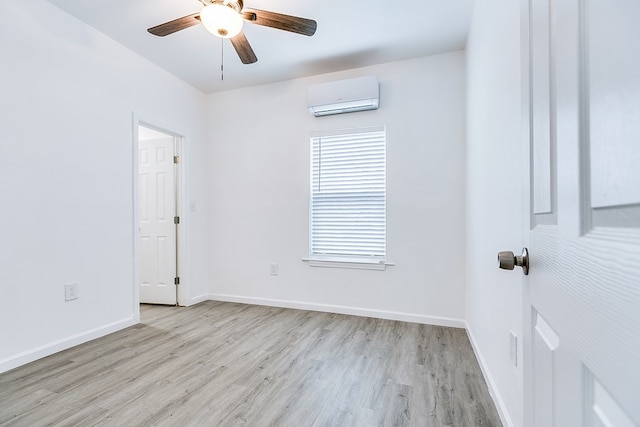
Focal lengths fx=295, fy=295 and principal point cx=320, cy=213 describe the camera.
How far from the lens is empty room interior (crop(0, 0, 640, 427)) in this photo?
480 millimetres

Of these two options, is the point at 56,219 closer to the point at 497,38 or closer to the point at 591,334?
the point at 591,334

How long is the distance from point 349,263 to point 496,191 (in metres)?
1.86

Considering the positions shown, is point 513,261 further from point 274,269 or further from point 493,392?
point 274,269

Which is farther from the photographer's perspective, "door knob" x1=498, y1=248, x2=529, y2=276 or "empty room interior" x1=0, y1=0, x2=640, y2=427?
"door knob" x1=498, y1=248, x2=529, y2=276

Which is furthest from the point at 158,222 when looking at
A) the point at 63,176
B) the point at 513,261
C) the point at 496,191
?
the point at 513,261

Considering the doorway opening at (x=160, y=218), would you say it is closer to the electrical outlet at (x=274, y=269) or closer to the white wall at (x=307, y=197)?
the white wall at (x=307, y=197)

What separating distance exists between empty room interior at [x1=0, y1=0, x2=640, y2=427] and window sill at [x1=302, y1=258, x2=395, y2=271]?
4cm

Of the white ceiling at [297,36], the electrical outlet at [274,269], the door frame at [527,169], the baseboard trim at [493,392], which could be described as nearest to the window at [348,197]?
the electrical outlet at [274,269]

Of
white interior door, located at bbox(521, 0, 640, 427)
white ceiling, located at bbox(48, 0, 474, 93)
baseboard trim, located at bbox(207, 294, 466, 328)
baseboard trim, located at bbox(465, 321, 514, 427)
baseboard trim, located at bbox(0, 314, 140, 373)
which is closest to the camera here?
white interior door, located at bbox(521, 0, 640, 427)

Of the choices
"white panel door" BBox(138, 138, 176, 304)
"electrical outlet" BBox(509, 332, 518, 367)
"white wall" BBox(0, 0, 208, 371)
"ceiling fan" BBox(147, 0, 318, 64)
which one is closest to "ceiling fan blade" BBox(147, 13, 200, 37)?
"ceiling fan" BBox(147, 0, 318, 64)

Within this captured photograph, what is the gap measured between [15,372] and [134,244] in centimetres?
124

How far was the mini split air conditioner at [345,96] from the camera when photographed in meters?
3.04

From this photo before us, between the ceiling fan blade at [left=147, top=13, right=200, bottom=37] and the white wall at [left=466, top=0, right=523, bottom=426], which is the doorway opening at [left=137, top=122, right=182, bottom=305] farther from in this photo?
the white wall at [left=466, top=0, right=523, bottom=426]

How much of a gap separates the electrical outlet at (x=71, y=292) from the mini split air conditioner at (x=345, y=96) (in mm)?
2748
